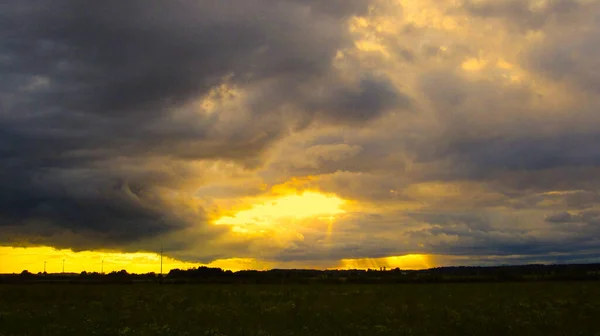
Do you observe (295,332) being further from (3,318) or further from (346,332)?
(3,318)

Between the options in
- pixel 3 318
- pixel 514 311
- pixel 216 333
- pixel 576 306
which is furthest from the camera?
pixel 576 306

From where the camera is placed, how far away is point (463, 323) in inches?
1892

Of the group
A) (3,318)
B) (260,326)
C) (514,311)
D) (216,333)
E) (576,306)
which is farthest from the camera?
(576,306)

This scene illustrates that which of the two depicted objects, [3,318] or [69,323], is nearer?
[69,323]

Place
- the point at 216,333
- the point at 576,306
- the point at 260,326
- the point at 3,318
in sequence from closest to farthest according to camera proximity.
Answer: the point at 216,333
the point at 260,326
the point at 3,318
the point at 576,306

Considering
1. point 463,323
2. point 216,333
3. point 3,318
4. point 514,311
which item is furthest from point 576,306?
point 3,318

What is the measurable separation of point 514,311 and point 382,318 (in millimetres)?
15970

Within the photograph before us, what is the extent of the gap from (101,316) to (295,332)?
22182 mm

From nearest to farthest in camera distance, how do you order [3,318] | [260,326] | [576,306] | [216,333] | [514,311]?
[216,333] < [260,326] < [3,318] < [514,311] < [576,306]

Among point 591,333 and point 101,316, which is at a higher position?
point 101,316

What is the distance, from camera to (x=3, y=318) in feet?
171

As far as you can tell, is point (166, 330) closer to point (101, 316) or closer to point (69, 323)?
point (69, 323)

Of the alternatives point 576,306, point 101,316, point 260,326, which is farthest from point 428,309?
point 101,316

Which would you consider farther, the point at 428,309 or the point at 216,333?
the point at 428,309
